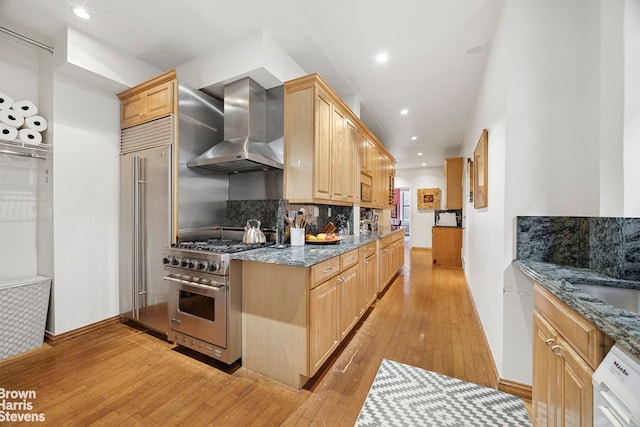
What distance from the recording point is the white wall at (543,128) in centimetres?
156

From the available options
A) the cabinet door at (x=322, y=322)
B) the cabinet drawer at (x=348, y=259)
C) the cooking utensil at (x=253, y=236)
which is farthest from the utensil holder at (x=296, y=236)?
the cabinet door at (x=322, y=322)

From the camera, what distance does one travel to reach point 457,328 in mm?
2697

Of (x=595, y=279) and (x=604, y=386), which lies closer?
(x=604, y=386)

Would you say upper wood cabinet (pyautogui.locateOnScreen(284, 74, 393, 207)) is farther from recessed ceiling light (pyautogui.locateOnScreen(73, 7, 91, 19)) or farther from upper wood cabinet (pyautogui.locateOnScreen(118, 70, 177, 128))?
recessed ceiling light (pyautogui.locateOnScreen(73, 7, 91, 19))

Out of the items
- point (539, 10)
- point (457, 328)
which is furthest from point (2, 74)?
point (457, 328)

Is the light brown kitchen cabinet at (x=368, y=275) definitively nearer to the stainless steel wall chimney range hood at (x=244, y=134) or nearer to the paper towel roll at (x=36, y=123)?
the stainless steel wall chimney range hood at (x=244, y=134)

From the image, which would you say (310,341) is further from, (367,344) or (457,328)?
(457,328)

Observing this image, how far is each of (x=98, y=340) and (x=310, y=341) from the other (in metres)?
2.23

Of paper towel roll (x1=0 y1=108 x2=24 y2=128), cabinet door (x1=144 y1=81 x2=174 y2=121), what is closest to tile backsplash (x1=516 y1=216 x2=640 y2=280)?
cabinet door (x1=144 y1=81 x2=174 y2=121)

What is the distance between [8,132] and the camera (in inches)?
86.0

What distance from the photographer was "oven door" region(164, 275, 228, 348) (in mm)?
1939

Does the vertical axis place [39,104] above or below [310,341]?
above

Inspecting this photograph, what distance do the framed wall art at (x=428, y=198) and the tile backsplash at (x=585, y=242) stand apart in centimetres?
715

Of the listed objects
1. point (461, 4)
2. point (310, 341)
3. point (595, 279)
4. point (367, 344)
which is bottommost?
point (367, 344)
